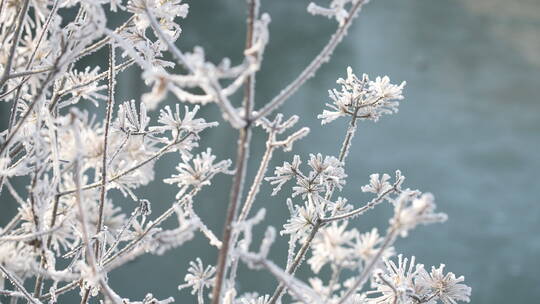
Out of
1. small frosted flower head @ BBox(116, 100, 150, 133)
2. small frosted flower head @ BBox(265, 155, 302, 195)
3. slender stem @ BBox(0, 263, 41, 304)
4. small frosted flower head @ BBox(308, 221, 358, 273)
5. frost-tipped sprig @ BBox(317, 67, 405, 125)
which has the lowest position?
slender stem @ BBox(0, 263, 41, 304)

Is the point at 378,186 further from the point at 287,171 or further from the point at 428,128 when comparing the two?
the point at 428,128

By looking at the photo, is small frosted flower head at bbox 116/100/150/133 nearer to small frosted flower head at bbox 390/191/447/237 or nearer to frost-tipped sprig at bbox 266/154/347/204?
frost-tipped sprig at bbox 266/154/347/204

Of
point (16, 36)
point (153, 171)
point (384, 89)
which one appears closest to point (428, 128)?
point (384, 89)

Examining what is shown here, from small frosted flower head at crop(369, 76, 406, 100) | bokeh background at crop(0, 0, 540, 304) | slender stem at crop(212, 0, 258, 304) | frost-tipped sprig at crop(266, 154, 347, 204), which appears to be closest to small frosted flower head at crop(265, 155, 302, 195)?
frost-tipped sprig at crop(266, 154, 347, 204)

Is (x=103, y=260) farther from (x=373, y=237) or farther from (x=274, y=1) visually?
(x=274, y=1)

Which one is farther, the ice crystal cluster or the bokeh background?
the bokeh background

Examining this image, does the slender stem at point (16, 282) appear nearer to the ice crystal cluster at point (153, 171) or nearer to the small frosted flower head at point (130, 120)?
the ice crystal cluster at point (153, 171)

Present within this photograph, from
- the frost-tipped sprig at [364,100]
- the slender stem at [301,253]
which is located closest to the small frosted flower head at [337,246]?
the slender stem at [301,253]

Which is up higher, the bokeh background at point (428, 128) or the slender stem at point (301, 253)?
the bokeh background at point (428, 128)

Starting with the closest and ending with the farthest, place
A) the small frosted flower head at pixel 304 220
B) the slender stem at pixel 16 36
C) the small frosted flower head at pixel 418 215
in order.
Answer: the small frosted flower head at pixel 418 215 < the slender stem at pixel 16 36 < the small frosted flower head at pixel 304 220
